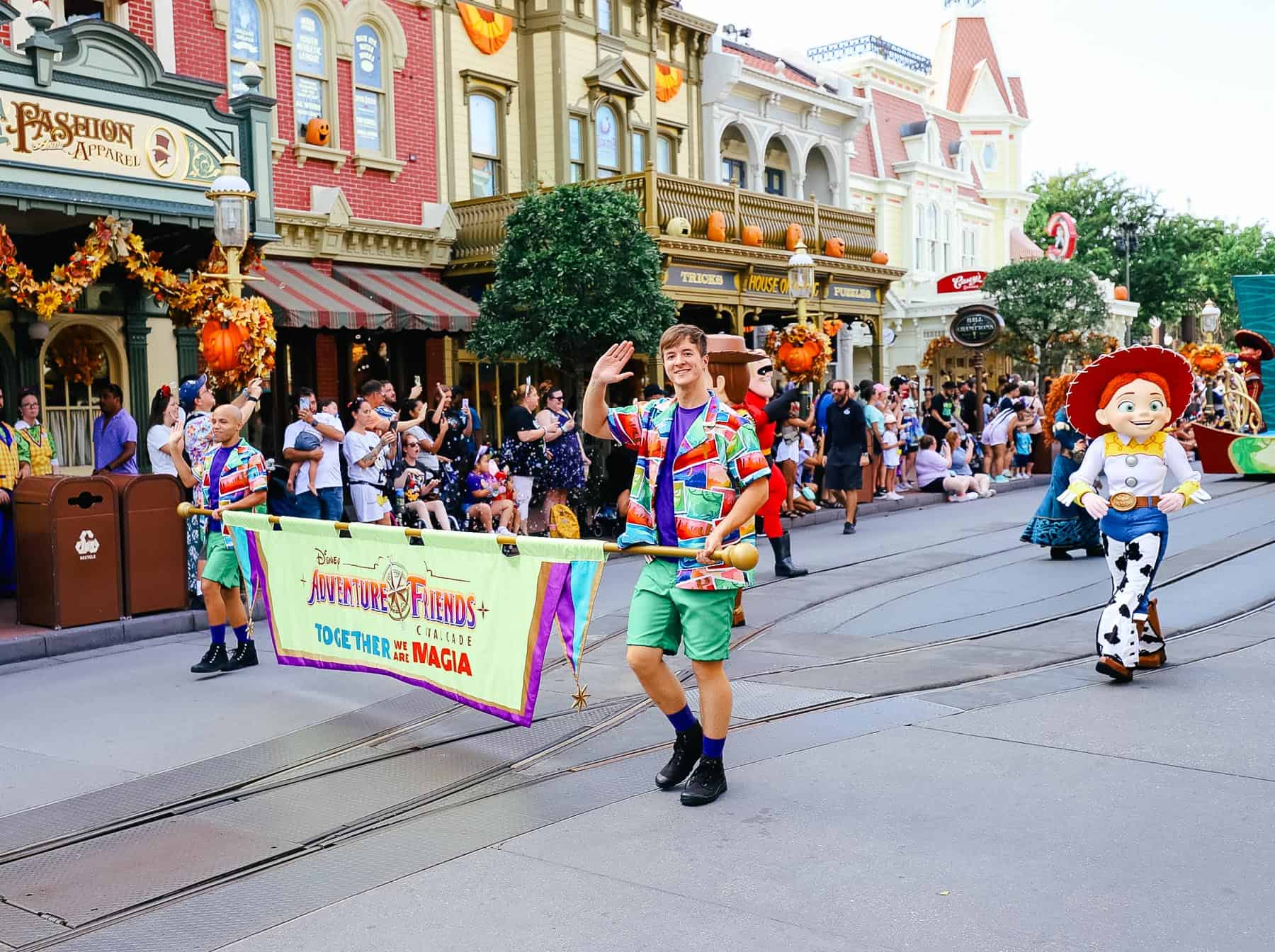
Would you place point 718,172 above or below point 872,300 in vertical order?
above

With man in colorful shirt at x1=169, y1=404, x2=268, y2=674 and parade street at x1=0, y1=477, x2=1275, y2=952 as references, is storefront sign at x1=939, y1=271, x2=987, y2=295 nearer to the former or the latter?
parade street at x1=0, y1=477, x2=1275, y2=952

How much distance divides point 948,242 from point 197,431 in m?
31.9

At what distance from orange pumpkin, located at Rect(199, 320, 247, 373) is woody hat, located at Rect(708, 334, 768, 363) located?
398cm

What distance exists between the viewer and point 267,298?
16.2m

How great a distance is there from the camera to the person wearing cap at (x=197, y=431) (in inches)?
352

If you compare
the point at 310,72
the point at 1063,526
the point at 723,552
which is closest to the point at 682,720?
the point at 723,552

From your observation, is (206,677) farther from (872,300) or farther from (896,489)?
(872,300)

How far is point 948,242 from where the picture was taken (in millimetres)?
37594

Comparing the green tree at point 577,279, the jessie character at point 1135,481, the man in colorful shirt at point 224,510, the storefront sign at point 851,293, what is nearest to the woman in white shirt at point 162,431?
the man in colorful shirt at point 224,510

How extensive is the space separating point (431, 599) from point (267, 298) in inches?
446

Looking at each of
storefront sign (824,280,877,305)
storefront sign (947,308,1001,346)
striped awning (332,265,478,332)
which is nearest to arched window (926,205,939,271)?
storefront sign (947,308,1001,346)

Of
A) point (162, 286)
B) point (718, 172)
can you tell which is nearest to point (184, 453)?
point (162, 286)

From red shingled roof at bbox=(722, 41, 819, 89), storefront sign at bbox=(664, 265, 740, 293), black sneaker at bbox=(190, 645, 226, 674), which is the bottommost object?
black sneaker at bbox=(190, 645, 226, 674)

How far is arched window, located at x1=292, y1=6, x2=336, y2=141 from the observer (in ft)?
59.1
